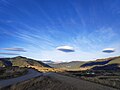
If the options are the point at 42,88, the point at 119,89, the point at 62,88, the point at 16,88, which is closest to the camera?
the point at 119,89

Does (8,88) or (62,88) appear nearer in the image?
(62,88)

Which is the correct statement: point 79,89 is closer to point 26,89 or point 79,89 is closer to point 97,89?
point 97,89

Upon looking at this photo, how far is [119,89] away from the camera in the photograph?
2150 centimetres

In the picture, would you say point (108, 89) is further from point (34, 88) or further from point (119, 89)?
point (34, 88)

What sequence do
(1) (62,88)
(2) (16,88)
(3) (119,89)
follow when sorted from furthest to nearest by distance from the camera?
1. (2) (16,88)
2. (1) (62,88)
3. (3) (119,89)

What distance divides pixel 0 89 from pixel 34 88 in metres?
4.91

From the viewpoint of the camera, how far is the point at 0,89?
25.5 meters

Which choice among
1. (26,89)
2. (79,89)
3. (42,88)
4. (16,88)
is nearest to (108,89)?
(79,89)

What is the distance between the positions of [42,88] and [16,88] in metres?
4.74

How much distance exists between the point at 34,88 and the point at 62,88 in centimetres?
499

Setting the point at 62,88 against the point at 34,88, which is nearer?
the point at 62,88

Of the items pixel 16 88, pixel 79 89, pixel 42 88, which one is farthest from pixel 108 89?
pixel 16 88

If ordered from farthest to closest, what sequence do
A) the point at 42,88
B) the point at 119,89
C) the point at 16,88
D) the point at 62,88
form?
1. the point at 16,88
2. the point at 42,88
3. the point at 62,88
4. the point at 119,89

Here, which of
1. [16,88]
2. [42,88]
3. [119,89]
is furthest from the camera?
[16,88]
